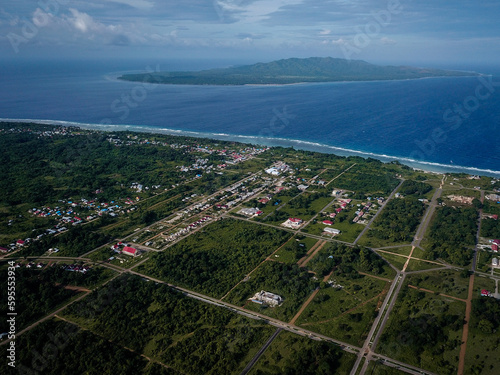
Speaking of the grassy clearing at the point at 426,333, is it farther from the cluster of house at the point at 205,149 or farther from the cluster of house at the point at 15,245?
the cluster of house at the point at 205,149

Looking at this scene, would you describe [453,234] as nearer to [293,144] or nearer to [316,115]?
[293,144]

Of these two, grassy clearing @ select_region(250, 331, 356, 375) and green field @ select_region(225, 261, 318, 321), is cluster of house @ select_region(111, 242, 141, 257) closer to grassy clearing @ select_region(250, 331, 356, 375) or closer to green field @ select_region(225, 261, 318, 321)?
green field @ select_region(225, 261, 318, 321)

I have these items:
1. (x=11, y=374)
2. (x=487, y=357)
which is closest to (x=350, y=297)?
(x=487, y=357)

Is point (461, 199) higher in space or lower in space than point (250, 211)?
higher

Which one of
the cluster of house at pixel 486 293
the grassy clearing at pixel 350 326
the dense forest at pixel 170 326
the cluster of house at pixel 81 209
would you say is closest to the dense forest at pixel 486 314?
the cluster of house at pixel 486 293

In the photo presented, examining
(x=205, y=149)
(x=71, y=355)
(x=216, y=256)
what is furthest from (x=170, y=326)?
(x=205, y=149)
